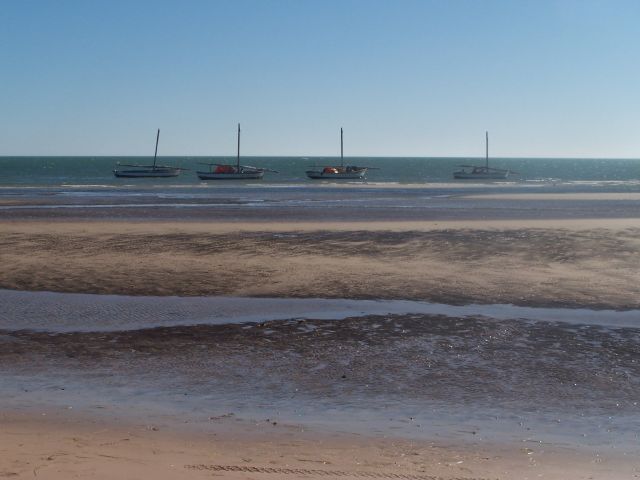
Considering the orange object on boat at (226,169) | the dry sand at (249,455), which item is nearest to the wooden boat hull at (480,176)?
the orange object on boat at (226,169)

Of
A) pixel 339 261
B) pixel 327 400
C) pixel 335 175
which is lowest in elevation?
A: pixel 327 400

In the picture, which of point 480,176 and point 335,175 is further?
point 480,176

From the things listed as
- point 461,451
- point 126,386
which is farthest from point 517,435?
point 126,386

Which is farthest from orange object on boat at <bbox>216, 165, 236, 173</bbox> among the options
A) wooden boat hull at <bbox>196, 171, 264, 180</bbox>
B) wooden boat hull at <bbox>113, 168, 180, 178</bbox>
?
wooden boat hull at <bbox>113, 168, 180, 178</bbox>

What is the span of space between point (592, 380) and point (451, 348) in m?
2.17

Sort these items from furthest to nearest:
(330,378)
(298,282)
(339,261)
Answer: (339,261), (298,282), (330,378)

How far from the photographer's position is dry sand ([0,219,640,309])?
1684 centimetres

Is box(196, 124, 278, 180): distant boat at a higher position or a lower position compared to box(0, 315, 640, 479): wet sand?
higher

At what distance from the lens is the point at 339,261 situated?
20.9 m

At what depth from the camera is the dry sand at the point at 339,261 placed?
1684cm

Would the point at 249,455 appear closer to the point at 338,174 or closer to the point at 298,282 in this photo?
the point at 298,282

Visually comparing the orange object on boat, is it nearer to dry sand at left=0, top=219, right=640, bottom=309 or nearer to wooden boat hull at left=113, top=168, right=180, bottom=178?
wooden boat hull at left=113, top=168, right=180, bottom=178

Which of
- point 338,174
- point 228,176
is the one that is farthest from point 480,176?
point 228,176

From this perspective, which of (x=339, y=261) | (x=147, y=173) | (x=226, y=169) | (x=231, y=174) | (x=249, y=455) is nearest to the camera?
(x=249, y=455)
